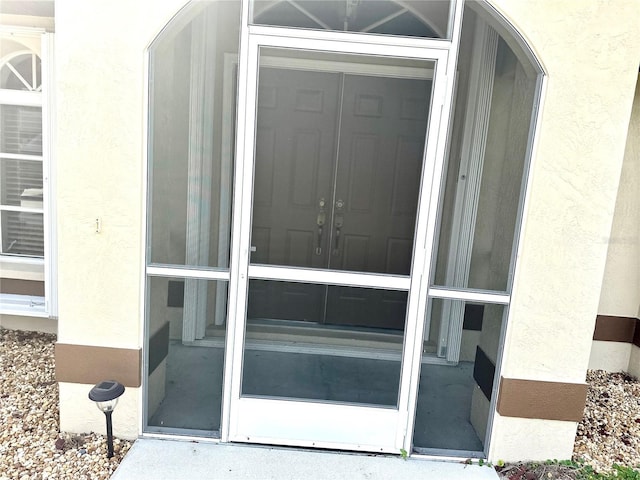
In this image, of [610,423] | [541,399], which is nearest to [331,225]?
[541,399]

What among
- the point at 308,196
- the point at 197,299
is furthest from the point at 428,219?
the point at 197,299

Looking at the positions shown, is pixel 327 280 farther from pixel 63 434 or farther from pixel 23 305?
pixel 23 305

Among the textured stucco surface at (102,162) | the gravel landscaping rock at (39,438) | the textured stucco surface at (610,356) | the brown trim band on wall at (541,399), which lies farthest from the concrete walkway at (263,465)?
the textured stucco surface at (610,356)

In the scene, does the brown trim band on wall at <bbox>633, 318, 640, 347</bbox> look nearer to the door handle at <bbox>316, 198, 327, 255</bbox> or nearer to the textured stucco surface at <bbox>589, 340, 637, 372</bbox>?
the textured stucco surface at <bbox>589, 340, 637, 372</bbox>

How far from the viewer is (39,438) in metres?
2.61

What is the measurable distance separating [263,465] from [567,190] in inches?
87.3

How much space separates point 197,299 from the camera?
289cm

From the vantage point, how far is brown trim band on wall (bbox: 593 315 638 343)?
389cm

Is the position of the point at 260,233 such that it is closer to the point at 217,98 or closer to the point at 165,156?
the point at 165,156

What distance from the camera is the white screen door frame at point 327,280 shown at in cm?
228

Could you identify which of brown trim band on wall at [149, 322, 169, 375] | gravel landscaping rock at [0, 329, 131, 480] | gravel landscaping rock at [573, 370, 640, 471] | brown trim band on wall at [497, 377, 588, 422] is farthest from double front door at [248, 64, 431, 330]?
gravel landscaping rock at [573, 370, 640, 471]

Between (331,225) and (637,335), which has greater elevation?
(331,225)

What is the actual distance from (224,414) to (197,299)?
28.8 inches

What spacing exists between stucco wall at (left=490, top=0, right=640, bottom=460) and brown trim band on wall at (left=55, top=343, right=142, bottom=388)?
6.91ft
